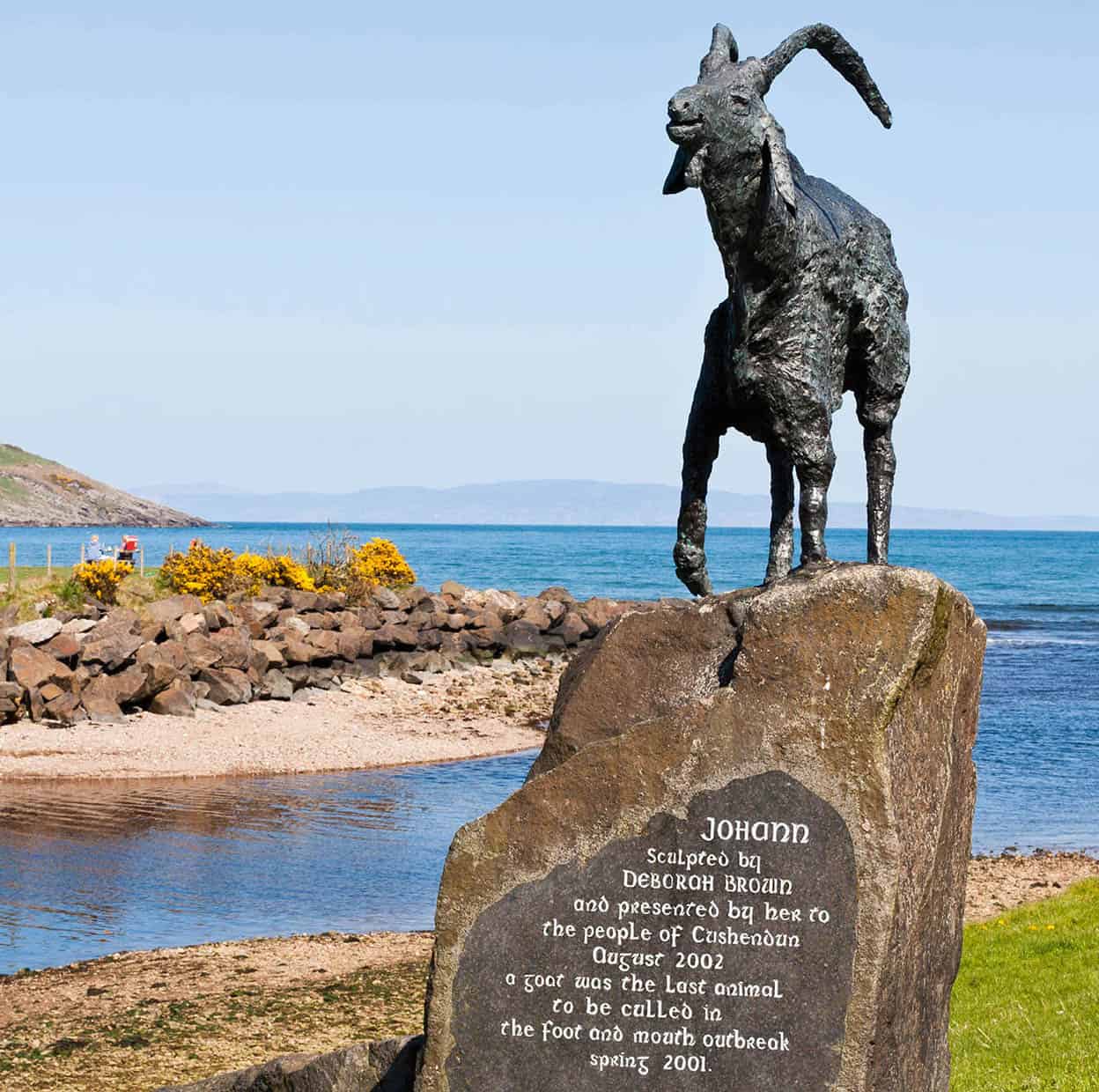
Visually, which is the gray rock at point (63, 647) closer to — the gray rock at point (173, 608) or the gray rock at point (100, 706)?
the gray rock at point (100, 706)

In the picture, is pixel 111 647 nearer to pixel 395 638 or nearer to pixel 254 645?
pixel 254 645

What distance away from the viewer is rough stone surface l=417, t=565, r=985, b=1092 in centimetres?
599

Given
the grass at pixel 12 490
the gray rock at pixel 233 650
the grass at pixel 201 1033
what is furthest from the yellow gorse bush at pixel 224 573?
the grass at pixel 12 490

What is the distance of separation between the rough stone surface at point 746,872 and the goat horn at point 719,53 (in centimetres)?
207

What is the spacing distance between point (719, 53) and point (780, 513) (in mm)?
1958

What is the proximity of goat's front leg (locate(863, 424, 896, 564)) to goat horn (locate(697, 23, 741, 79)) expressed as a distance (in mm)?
1856

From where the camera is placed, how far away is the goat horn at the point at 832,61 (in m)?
6.73

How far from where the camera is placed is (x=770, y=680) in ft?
20.0

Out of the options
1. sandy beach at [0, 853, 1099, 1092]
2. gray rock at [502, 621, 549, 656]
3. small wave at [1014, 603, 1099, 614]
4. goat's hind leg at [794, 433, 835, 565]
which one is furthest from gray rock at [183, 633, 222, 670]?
small wave at [1014, 603, 1099, 614]

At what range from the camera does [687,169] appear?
253 inches

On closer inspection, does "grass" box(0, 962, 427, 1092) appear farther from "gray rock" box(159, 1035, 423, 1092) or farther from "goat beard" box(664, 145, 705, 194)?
"goat beard" box(664, 145, 705, 194)

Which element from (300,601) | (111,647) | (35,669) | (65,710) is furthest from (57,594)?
(65,710)

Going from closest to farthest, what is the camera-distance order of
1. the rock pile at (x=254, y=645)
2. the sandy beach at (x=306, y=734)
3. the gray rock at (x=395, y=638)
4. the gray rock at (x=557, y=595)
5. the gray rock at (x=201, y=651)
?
1. the sandy beach at (x=306, y=734)
2. the rock pile at (x=254, y=645)
3. the gray rock at (x=201, y=651)
4. the gray rock at (x=395, y=638)
5. the gray rock at (x=557, y=595)

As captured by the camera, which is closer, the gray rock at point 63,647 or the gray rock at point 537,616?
the gray rock at point 63,647
